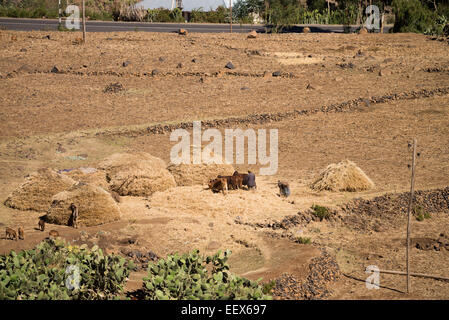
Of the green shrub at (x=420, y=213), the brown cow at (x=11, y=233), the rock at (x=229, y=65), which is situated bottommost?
the green shrub at (x=420, y=213)

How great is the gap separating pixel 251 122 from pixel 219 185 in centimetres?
591

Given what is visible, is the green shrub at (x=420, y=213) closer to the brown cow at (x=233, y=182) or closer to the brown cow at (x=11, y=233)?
the brown cow at (x=233, y=182)

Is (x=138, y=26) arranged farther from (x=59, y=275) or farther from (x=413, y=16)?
(x=59, y=275)

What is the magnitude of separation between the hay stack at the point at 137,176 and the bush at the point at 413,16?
2253 cm

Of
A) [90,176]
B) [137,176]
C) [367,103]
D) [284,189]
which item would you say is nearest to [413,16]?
[367,103]

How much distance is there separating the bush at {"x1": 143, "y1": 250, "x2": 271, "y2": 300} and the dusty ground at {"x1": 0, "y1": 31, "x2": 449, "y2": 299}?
0.92 meters

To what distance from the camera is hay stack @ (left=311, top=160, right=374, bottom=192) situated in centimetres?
1359

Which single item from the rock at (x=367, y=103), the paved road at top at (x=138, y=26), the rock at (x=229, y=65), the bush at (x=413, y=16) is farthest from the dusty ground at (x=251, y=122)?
the paved road at top at (x=138, y=26)

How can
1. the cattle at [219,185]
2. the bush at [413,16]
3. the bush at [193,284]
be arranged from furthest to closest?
the bush at [413,16] → the cattle at [219,185] → the bush at [193,284]

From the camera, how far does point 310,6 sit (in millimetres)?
42031

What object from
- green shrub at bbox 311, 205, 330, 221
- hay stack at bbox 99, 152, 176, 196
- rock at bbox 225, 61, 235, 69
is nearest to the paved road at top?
rock at bbox 225, 61, 235, 69

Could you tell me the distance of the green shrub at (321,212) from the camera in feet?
40.6

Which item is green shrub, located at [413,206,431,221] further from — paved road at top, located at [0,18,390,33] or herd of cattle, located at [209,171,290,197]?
paved road at top, located at [0,18,390,33]

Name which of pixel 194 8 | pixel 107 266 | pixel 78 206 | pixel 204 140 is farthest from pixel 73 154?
pixel 194 8
